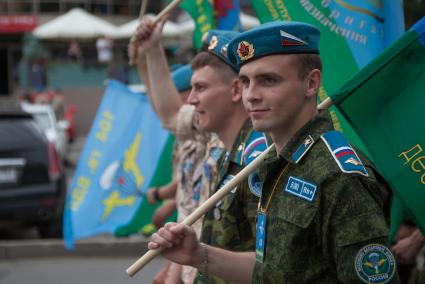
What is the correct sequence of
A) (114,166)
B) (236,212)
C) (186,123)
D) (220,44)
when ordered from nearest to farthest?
(236,212), (220,44), (186,123), (114,166)

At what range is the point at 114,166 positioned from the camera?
7.39 meters

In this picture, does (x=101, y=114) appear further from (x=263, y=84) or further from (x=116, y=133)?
(x=263, y=84)

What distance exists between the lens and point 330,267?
2.51m

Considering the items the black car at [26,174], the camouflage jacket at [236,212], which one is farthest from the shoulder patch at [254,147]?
the black car at [26,174]

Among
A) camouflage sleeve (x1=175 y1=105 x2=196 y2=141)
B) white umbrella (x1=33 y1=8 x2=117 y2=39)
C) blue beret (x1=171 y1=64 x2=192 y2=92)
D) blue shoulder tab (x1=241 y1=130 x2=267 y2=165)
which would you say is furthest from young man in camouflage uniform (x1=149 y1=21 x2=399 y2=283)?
white umbrella (x1=33 y1=8 x2=117 y2=39)

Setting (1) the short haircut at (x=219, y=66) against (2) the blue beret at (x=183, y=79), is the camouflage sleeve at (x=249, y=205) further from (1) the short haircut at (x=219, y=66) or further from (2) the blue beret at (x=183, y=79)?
(2) the blue beret at (x=183, y=79)

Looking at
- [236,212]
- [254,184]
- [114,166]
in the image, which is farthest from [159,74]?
[114,166]

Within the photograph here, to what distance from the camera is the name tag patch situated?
2.49 metres

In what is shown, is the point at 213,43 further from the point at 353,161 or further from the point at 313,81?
the point at 353,161

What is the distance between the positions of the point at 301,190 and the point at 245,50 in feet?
1.66

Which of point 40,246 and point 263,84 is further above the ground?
point 263,84

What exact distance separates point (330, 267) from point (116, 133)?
5132mm

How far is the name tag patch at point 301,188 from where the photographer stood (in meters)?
2.49

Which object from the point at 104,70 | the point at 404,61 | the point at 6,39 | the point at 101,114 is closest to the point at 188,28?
the point at 104,70
